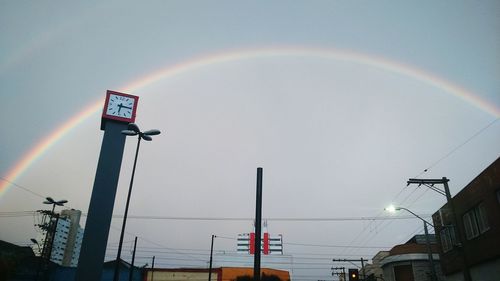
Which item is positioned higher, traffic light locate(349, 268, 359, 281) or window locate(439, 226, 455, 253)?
window locate(439, 226, 455, 253)

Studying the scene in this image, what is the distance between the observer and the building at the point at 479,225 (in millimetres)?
22688

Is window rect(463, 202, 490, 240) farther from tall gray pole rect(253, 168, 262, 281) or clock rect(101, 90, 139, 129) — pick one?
clock rect(101, 90, 139, 129)

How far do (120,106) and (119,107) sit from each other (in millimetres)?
154

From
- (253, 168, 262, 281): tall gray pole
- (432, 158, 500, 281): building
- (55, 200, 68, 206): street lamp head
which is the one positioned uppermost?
(55, 200, 68, 206): street lamp head

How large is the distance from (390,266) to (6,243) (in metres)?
57.1

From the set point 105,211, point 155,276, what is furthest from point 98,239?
point 155,276

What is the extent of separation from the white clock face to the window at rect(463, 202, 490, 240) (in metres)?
32.5

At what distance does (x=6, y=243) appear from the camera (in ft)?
180

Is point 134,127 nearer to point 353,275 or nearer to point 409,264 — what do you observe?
point 353,275

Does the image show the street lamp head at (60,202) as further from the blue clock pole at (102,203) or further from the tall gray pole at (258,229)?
the tall gray pole at (258,229)

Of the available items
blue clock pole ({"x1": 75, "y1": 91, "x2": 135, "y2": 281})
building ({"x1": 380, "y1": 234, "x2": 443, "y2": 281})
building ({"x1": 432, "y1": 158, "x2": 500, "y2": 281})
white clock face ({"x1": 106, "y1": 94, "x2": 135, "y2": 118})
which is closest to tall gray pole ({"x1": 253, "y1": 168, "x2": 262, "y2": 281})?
building ({"x1": 432, "y1": 158, "x2": 500, "y2": 281})

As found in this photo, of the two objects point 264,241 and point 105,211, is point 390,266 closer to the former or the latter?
point 105,211

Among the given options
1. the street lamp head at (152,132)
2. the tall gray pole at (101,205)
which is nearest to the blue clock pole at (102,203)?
the tall gray pole at (101,205)

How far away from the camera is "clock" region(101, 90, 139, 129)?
3909 centimetres
